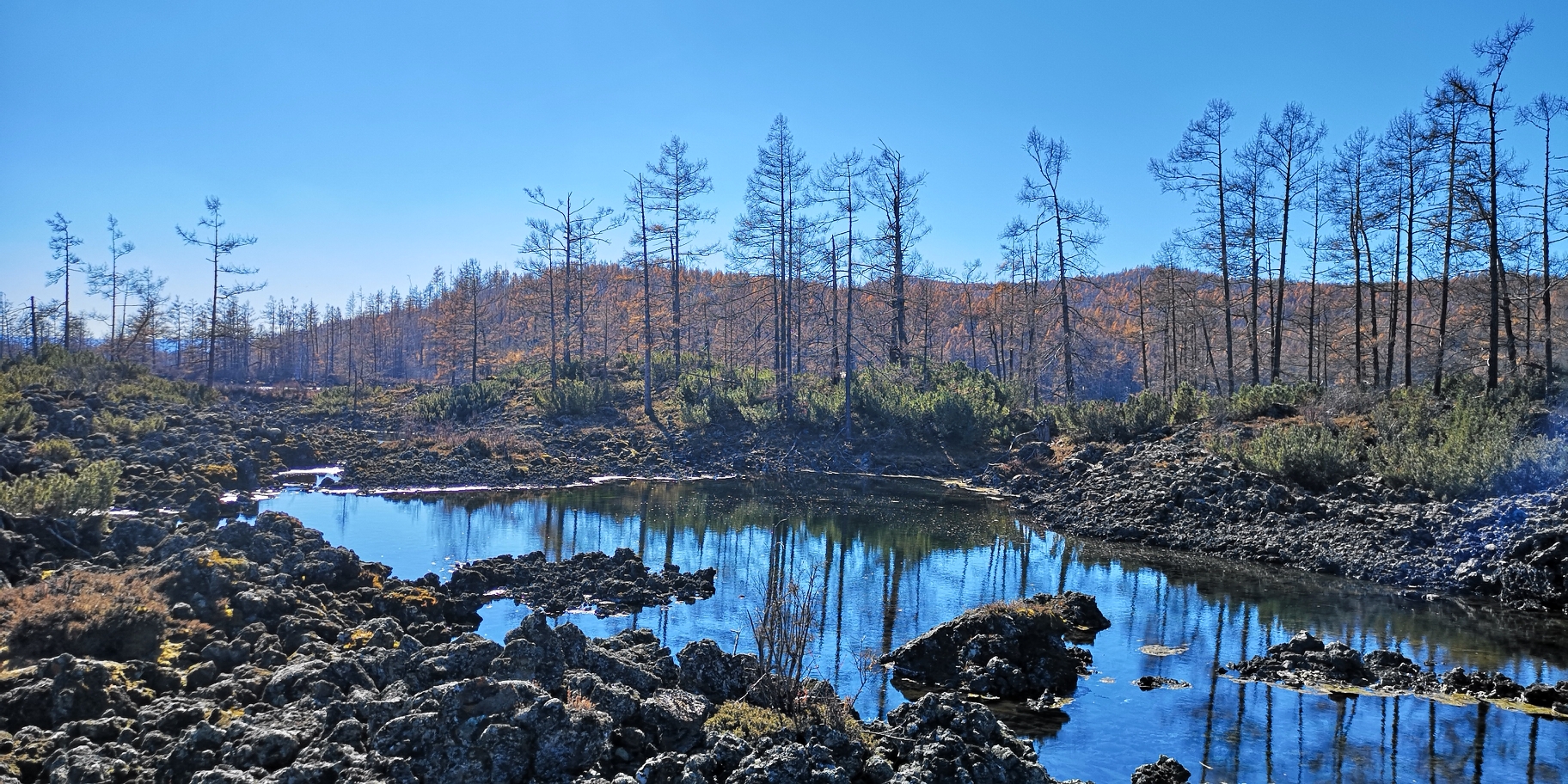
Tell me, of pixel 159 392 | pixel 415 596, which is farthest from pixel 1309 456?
pixel 159 392

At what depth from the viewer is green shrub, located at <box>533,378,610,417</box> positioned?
116 ft

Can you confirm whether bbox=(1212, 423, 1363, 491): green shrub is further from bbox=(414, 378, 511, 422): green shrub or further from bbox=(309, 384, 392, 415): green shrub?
bbox=(309, 384, 392, 415): green shrub

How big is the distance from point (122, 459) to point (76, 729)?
53.2ft

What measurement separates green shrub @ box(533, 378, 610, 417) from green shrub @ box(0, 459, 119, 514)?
1985 cm

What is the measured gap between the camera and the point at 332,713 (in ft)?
23.2

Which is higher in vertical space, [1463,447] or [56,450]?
[1463,447]

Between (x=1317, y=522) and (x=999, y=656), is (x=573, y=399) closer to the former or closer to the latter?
(x=1317, y=522)

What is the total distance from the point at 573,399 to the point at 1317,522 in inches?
994

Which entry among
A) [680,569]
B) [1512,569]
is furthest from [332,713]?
[1512,569]

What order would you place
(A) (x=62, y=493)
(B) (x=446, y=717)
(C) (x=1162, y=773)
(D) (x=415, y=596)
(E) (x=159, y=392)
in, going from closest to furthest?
1. (B) (x=446, y=717)
2. (C) (x=1162, y=773)
3. (D) (x=415, y=596)
4. (A) (x=62, y=493)
5. (E) (x=159, y=392)

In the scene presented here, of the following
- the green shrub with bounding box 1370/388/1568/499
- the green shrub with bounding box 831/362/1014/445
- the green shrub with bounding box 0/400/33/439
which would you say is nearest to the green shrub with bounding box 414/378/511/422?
the green shrub with bounding box 0/400/33/439

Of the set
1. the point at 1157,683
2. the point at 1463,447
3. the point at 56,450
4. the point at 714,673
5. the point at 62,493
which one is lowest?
the point at 1157,683

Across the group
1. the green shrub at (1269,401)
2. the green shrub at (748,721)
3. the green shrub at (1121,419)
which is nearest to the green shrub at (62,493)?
the green shrub at (748,721)

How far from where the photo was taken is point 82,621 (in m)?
8.90
